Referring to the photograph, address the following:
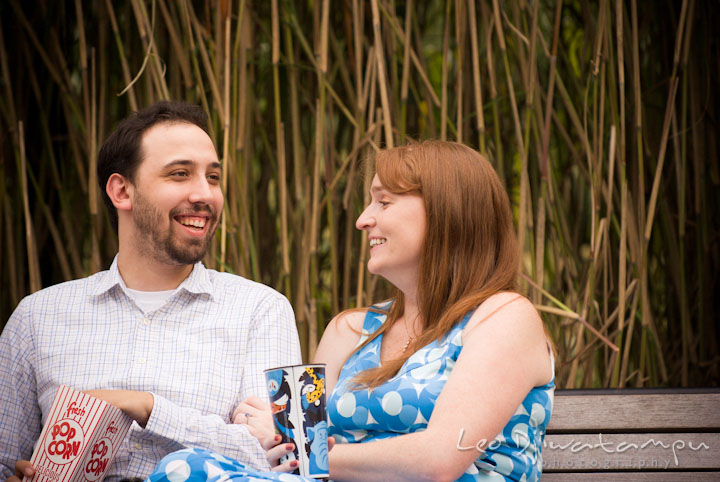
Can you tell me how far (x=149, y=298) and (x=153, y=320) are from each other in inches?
2.2

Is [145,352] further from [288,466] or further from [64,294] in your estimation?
[288,466]

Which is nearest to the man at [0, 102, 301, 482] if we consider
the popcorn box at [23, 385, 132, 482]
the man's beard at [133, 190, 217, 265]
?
the man's beard at [133, 190, 217, 265]

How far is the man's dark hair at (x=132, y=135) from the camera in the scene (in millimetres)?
1461

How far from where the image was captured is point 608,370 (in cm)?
175

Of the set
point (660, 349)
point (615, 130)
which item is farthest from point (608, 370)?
point (615, 130)

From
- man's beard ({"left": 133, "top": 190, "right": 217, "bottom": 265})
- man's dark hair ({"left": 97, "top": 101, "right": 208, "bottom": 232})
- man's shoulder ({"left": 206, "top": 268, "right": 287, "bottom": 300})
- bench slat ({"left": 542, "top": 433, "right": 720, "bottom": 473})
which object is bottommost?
bench slat ({"left": 542, "top": 433, "right": 720, "bottom": 473})

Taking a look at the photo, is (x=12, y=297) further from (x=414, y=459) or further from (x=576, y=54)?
(x=576, y=54)

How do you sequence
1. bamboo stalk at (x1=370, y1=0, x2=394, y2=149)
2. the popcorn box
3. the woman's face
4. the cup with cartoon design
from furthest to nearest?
bamboo stalk at (x1=370, y1=0, x2=394, y2=149)
the woman's face
the popcorn box
the cup with cartoon design

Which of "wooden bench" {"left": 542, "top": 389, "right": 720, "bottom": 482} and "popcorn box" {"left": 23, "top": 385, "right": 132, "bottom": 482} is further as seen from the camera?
"wooden bench" {"left": 542, "top": 389, "right": 720, "bottom": 482}

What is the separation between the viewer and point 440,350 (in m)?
1.27

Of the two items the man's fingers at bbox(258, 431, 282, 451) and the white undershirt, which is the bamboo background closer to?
the white undershirt

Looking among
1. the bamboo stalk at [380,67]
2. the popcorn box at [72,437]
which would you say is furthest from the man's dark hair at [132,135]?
the popcorn box at [72,437]

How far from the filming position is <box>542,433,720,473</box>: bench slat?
1525 millimetres

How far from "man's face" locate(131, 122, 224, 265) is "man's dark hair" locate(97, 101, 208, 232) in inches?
0.7
